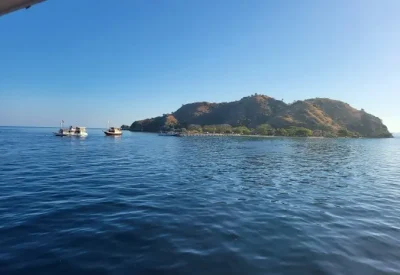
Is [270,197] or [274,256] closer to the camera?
[274,256]

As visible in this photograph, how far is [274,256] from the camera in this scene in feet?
28.0

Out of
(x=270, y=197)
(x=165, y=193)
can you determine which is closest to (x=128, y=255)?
(x=165, y=193)

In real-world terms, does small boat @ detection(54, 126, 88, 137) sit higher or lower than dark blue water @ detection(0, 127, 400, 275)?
higher

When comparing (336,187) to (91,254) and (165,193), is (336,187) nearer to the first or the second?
(165,193)

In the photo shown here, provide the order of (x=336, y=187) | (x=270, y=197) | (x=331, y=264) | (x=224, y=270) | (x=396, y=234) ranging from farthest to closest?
(x=336, y=187), (x=270, y=197), (x=396, y=234), (x=331, y=264), (x=224, y=270)

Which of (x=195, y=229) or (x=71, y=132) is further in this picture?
(x=71, y=132)

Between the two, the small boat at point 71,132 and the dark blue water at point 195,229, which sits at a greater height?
the small boat at point 71,132

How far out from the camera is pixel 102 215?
12625 mm

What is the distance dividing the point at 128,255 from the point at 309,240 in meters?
7.18

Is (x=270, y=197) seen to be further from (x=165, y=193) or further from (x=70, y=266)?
(x=70, y=266)

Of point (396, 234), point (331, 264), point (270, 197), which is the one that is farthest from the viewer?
point (270, 197)

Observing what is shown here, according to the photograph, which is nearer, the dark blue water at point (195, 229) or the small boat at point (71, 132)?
the dark blue water at point (195, 229)

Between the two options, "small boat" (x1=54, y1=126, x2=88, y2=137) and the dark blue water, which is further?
"small boat" (x1=54, y1=126, x2=88, y2=137)

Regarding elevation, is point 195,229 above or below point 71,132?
below
